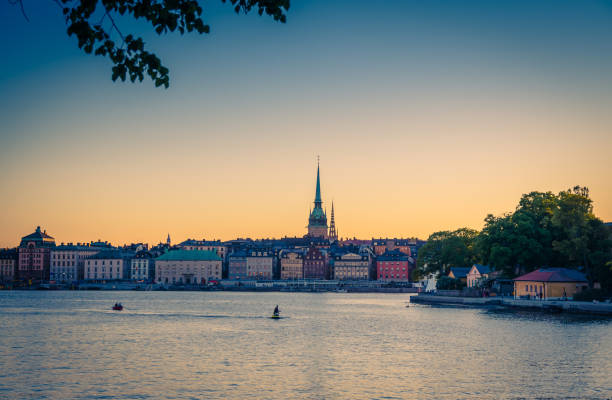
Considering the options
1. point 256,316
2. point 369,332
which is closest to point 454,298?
point 256,316

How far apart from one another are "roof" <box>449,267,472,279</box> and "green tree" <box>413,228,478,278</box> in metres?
5.88

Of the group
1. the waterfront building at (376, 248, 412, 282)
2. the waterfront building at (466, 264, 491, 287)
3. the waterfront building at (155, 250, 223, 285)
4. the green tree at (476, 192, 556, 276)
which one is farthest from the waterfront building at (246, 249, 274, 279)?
the green tree at (476, 192, 556, 276)

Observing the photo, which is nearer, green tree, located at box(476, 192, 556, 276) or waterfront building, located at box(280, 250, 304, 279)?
green tree, located at box(476, 192, 556, 276)

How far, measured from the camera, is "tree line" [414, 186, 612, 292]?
6881 cm

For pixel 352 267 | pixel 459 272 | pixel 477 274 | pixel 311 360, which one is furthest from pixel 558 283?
pixel 352 267

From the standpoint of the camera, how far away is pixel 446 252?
369 ft

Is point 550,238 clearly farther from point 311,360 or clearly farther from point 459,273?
point 311,360

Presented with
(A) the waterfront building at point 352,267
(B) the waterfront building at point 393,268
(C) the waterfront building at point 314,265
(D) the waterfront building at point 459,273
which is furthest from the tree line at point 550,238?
(C) the waterfront building at point 314,265

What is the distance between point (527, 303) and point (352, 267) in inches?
4990

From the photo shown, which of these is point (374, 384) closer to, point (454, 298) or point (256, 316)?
point (256, 316)

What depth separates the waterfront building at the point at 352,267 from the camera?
194 m

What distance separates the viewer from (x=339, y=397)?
2412 cm

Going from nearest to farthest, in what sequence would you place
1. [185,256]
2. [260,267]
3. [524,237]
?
[524,237], [185,256], [260,267]

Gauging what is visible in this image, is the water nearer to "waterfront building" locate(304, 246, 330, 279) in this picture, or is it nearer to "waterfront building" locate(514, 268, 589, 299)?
"waterfront building" locate(514, 268, 589, 299)
